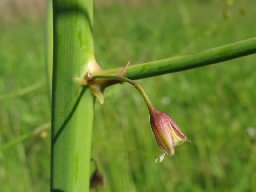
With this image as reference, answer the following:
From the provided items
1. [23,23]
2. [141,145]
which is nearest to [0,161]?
[141,145]

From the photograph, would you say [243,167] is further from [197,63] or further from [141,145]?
[197,63]

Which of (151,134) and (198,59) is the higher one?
(198,59)

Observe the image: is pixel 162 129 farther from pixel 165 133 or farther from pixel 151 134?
pixel 151 134

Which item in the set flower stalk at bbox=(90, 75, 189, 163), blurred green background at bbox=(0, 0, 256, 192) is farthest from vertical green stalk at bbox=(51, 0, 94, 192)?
blurred green background at bbox=(0, 0, 256, 192)

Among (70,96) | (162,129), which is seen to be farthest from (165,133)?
(70,96)

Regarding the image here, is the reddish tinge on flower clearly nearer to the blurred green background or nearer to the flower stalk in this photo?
the flower stalk

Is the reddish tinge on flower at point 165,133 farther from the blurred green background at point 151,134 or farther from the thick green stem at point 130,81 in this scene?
the blurred green background at point 151,134
